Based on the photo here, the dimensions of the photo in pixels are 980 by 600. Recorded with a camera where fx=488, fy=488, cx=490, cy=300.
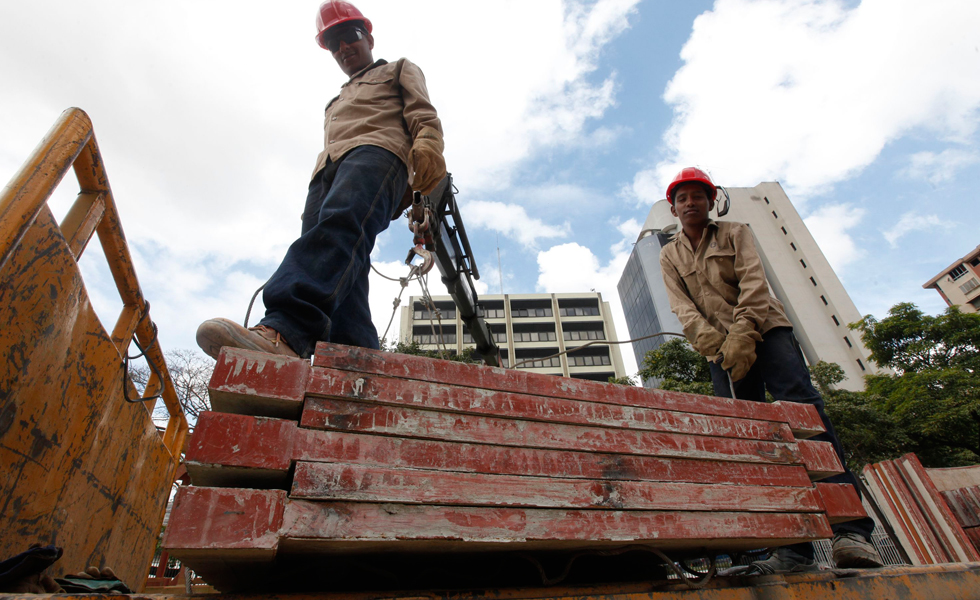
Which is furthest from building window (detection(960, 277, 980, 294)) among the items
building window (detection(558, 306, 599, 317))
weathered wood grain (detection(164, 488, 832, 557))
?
weathered wood grain (detection(164, 488, 832, 557))

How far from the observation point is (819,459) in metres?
1.82

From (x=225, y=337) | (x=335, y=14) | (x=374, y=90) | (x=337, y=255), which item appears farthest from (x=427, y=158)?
(x=225, y=337)

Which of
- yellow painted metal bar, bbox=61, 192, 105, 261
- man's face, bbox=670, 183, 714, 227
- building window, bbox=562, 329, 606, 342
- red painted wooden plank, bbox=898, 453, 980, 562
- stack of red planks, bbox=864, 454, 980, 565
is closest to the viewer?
yellow painted metal bar, bbox=61, 192, 105, 261

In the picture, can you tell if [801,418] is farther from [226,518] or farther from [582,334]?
[582,334]

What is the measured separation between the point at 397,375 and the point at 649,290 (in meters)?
42.0

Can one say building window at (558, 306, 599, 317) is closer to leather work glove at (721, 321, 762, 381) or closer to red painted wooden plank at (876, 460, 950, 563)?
red painted wooden plank at (876, 460, 950, 563)

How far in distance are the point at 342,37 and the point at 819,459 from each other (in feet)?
10.5

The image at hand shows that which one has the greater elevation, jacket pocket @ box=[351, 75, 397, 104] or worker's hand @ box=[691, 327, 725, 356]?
jacket pocket @ box=[351, 75, 397, 104]

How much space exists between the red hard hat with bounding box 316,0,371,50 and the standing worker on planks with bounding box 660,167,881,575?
2219mm

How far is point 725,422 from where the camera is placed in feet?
5.65

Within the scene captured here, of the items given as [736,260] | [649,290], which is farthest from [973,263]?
[736,260]

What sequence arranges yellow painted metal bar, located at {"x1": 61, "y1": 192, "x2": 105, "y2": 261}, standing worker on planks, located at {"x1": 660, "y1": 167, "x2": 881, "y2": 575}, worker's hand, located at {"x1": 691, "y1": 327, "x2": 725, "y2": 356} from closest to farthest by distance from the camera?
yellow painted metal bar, located at {"x1": 61, "y1": 192, "x2": 105, "y2": 261}, standing worker on planks, located at {"x1": 660, "y1": 167, "x2": 881, "y2": 575}, worker's hand, located at {"x1": 691, "y1": 327, "x2": 725, "y2": 356}

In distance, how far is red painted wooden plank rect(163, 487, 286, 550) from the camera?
1.01m

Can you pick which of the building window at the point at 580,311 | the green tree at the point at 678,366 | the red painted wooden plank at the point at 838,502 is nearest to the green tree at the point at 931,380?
the green tree at the point at 678,366
